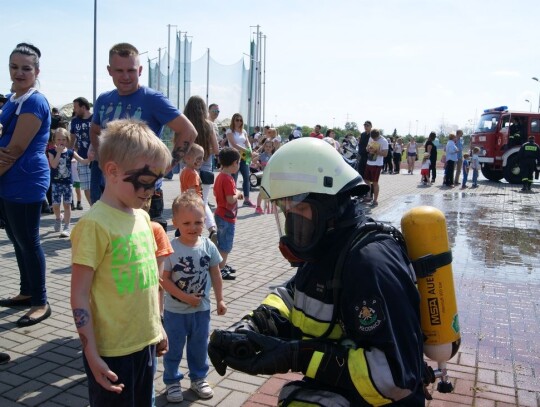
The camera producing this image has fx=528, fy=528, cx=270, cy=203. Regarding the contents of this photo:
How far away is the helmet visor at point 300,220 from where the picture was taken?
1956 millimetres

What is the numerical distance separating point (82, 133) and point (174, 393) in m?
6.51

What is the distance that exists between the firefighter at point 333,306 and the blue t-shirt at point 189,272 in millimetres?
1315

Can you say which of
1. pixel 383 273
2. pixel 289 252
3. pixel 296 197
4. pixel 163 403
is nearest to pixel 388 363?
pixel 383 273

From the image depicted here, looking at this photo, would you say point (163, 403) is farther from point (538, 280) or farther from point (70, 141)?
point (70, 141)

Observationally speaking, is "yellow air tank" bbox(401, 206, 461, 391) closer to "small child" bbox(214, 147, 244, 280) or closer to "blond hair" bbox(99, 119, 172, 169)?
"blond hair" bbox(99, 119, 172, 169)

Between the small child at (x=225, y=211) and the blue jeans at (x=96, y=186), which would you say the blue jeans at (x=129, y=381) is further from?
the small child at (x=225, y=211)

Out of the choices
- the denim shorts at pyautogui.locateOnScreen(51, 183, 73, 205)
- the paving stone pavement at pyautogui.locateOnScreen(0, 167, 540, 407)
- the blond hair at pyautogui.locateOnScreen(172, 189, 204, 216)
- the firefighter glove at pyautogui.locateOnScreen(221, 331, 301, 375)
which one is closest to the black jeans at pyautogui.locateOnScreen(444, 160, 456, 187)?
the paving stone pavement at pyautogui.locateOnScreen(0, 167, 540, 407)

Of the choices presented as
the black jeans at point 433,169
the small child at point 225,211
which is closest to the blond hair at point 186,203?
the small child at point 225,211

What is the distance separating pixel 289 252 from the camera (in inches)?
79.4

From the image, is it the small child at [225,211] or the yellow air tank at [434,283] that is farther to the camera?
the small child at [225,211]

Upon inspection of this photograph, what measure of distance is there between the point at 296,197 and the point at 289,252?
22 centimetres

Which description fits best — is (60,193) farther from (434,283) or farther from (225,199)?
(434,283)

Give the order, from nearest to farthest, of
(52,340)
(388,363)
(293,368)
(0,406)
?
(388,363) → (293,368) → (0,406) → (52,340)

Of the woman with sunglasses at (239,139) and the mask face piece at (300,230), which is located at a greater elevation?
the woman with sunglasses at (239,139)
